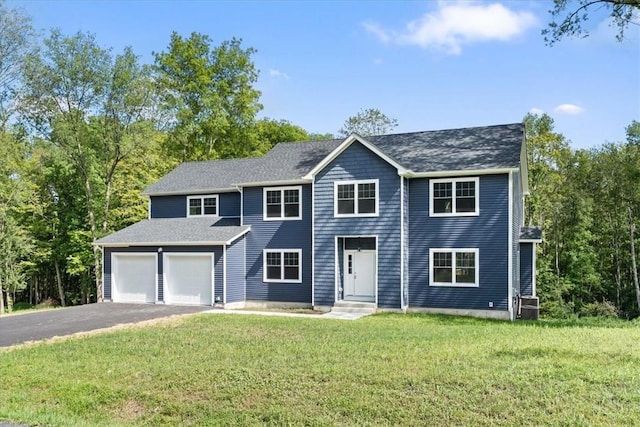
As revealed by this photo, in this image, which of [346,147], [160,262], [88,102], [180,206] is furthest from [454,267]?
[88,102]

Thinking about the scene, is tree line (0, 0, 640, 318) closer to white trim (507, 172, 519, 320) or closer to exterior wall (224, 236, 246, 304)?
exterior wall (224, 236, 246, 304)

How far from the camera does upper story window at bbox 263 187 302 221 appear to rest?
819 inches

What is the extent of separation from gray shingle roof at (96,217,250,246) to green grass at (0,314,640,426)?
8.61 metres

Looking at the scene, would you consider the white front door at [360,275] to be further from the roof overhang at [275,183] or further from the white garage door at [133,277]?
the white garage door at [133,277]

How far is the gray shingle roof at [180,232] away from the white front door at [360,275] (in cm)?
457

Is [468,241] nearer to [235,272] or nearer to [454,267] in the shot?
[454,267]

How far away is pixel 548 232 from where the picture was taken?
115ft

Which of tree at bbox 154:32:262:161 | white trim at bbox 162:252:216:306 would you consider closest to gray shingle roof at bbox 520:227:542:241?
white trim at bbox 162:252:216:306

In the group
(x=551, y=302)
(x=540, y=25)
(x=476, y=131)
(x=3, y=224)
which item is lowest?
(x=551, y=302)

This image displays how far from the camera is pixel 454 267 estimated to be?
59.6 ft

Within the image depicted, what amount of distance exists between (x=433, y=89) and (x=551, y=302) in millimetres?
15813

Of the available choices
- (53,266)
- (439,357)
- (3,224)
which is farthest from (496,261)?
(53,266)

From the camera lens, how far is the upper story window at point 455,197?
1805 centimetres

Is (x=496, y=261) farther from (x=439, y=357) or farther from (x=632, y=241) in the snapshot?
(x=632, y=241)
